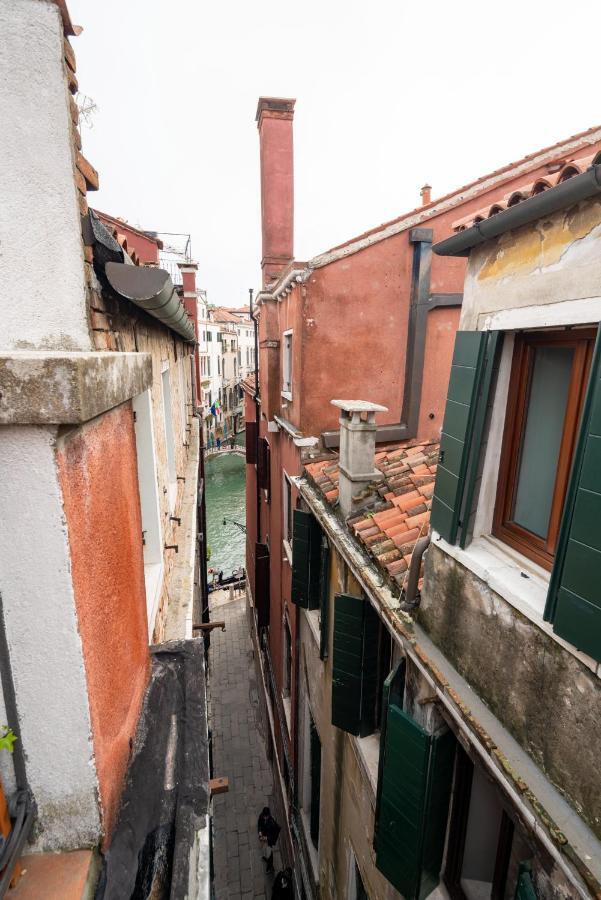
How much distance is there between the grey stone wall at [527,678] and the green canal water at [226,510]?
1951 centimetres

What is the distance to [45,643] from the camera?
1655 millimetres

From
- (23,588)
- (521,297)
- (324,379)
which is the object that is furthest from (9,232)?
(324,379)

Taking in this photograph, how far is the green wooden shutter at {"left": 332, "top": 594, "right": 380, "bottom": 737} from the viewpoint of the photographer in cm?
490

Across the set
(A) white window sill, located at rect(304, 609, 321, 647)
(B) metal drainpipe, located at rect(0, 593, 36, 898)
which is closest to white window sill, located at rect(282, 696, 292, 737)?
(A) white window sill, located at rect(304, 609, 321, 647)

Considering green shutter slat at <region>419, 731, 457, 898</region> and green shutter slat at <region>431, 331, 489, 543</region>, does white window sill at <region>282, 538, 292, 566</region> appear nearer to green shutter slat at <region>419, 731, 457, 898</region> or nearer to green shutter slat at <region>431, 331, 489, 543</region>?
green shutter slat at <region>419, 731, 457, 898</region>

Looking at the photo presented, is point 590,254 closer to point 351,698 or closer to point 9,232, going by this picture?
point 9,232

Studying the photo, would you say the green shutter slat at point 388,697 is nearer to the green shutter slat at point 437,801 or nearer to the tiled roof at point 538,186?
the green shutter slat at point 437,801

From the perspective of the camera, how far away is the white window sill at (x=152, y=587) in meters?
3.46

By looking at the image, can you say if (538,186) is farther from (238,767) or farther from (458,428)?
(238,767)

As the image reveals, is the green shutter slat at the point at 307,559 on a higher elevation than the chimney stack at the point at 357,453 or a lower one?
lower

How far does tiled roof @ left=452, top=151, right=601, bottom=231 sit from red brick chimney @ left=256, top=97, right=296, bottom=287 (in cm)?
781

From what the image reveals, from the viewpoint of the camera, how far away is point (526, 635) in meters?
2.38

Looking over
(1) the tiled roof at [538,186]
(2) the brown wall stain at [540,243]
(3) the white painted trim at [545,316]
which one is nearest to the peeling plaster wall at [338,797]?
(3) the white painted trim at [545,316]

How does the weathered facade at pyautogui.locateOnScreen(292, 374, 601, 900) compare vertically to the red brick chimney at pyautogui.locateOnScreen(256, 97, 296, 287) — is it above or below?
below
